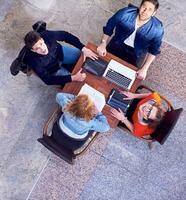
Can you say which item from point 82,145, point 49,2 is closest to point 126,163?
point 82,145

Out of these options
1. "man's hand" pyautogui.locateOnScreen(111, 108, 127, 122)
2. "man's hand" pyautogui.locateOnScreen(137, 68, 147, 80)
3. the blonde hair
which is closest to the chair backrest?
"man's hand" pyautogui.locateOnScreen(111, 108, 127, 122)

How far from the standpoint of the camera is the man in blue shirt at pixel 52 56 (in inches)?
160

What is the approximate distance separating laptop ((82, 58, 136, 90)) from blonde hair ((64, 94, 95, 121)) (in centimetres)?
46

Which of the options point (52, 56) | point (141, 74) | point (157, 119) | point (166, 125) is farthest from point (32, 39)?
point (166, 125)

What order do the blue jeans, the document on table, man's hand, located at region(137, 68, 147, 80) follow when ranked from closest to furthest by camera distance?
the document on table < man's hand, located at region(137, 68, 147, 80) < the blue jeans

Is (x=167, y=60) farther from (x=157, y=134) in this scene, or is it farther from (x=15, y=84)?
(x=15, y=84)

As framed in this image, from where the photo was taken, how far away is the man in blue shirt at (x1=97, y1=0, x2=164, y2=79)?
13.8ft

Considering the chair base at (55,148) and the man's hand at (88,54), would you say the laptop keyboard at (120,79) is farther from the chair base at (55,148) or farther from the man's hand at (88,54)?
the chair base at (55,148)

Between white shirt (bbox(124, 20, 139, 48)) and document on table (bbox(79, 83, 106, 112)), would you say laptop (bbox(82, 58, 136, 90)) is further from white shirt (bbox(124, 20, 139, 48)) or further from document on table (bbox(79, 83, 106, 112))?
white shirt (bbox(124, 20, 139, 48))

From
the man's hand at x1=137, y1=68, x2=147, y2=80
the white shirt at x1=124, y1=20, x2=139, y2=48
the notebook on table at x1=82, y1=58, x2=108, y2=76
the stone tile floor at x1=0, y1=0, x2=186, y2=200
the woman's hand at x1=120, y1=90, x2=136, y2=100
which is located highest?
the white shirt at x1=124, y1=20, x2=139, y2=48

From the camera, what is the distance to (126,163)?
4852mm

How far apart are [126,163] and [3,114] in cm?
150

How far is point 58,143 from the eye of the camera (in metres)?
4.20

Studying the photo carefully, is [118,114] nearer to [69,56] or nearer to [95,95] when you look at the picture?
[95,95]
